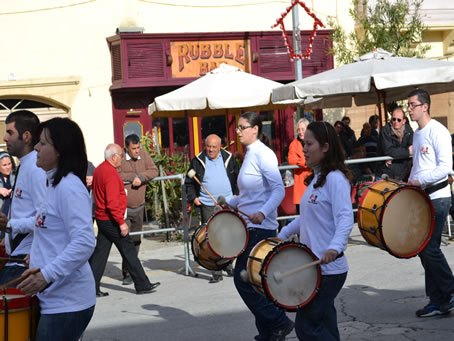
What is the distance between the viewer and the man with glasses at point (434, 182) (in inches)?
271

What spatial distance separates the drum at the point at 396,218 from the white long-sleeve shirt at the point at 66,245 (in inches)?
92.8

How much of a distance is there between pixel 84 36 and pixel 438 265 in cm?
1162

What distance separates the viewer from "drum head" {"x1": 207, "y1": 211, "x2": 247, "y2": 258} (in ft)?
21.6

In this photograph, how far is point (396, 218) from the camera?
19.1 ft

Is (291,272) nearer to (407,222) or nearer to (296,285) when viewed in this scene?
(296,285)

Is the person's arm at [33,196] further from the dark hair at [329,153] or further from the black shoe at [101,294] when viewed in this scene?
the black shoe at [101,294]

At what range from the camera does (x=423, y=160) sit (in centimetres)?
706

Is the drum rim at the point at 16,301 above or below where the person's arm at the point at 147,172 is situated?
below

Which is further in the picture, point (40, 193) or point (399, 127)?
point (399, 127)

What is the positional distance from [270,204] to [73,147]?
8.00ft

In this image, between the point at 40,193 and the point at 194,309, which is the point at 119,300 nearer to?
the point at 194,309

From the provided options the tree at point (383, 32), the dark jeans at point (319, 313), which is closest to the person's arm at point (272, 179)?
the dark jeans at point (319, 313)

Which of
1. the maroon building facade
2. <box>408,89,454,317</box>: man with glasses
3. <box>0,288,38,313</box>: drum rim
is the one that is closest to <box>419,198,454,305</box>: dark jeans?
<box>408,89,454,317</box>: man with glasses

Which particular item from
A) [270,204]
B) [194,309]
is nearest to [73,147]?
[270,204]
